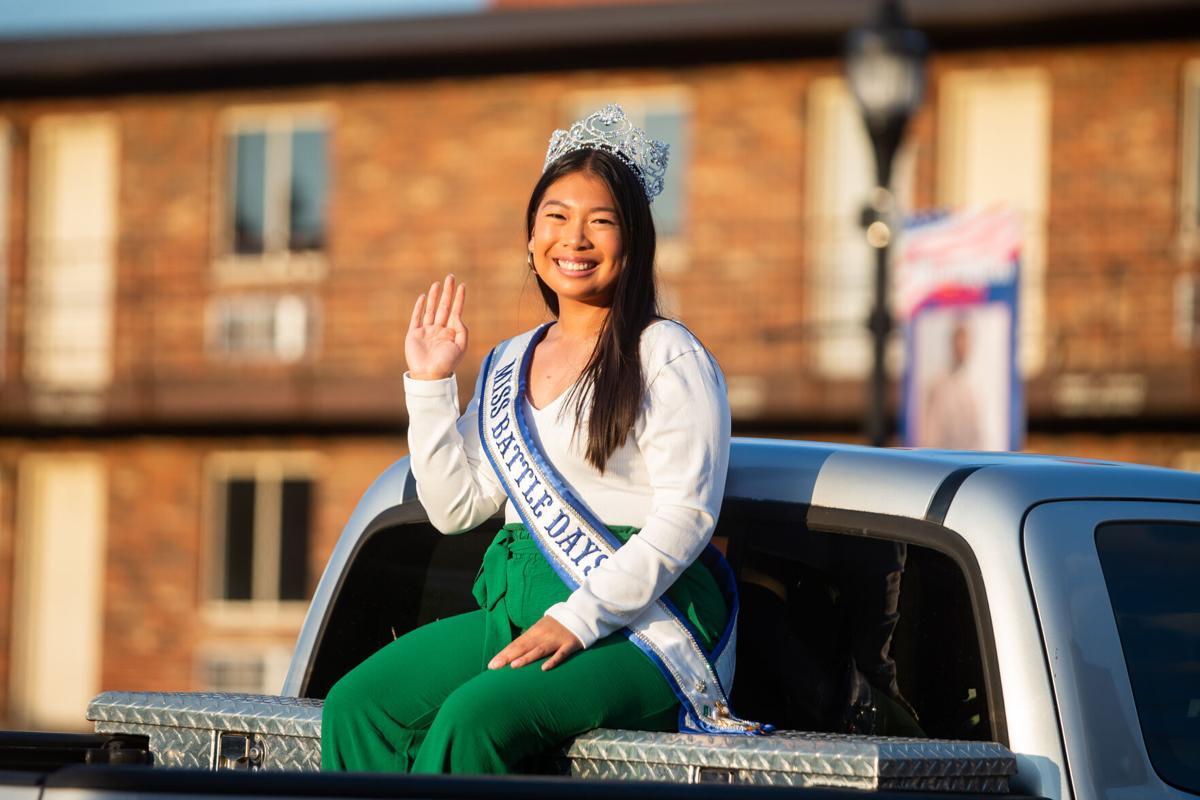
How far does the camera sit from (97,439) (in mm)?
20312

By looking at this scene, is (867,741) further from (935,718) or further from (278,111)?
(278,111)

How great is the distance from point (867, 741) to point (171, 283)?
1830 cm

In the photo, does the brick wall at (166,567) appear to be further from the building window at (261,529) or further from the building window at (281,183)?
the building window at (281,183)

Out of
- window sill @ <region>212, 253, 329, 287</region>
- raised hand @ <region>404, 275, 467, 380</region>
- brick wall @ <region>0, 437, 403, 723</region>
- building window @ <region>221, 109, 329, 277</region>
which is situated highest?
building window @ <region>221, 109, 329, 277</region>

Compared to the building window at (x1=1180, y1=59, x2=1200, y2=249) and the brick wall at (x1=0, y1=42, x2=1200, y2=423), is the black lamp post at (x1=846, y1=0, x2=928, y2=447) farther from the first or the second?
the building window at (x1=1180, y1=59, x2=1200, y2=249)

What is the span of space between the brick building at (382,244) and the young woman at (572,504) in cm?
1367

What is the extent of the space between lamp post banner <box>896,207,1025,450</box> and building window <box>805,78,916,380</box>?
8890mm

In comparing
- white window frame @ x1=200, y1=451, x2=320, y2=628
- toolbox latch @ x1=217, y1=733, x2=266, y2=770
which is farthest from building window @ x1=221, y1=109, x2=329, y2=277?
toolbox latch @ x1=217, y1=733, x2=266, y2=770

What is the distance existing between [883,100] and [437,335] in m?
7.59

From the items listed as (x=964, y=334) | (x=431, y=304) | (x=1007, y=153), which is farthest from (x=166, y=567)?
(x=431, y=304)

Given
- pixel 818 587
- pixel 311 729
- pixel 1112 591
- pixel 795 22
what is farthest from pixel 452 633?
pixel 795 22

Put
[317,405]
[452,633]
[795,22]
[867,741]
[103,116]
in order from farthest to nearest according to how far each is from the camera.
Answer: [103,116]
[317,405]
[795,22]
[452,633]
[867,741]

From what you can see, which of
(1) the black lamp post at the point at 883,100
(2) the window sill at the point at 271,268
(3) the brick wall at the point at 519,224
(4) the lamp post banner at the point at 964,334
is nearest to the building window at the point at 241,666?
(3) the brick wall at the point at 519,224

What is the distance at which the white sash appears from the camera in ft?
10.3
